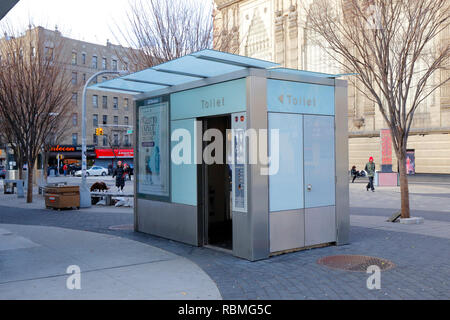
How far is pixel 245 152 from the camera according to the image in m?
7.56

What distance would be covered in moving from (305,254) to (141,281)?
3183mm

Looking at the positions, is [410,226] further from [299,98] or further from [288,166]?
[299,98]

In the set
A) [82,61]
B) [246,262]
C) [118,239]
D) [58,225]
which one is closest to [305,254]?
[246,262]

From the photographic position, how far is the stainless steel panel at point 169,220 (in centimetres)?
892

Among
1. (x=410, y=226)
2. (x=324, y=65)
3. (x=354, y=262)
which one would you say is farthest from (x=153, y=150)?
(x=324, y=65)

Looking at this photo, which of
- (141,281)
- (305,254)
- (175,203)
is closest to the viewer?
(141,281)

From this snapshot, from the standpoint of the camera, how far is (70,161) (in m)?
62.4

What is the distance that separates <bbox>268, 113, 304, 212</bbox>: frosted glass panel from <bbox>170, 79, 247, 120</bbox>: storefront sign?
66 cm

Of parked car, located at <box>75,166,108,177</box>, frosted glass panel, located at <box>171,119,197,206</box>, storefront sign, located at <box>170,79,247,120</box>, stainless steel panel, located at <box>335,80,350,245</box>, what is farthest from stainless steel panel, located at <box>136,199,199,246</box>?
parked car, located at <box>75,166,108,177</box>
